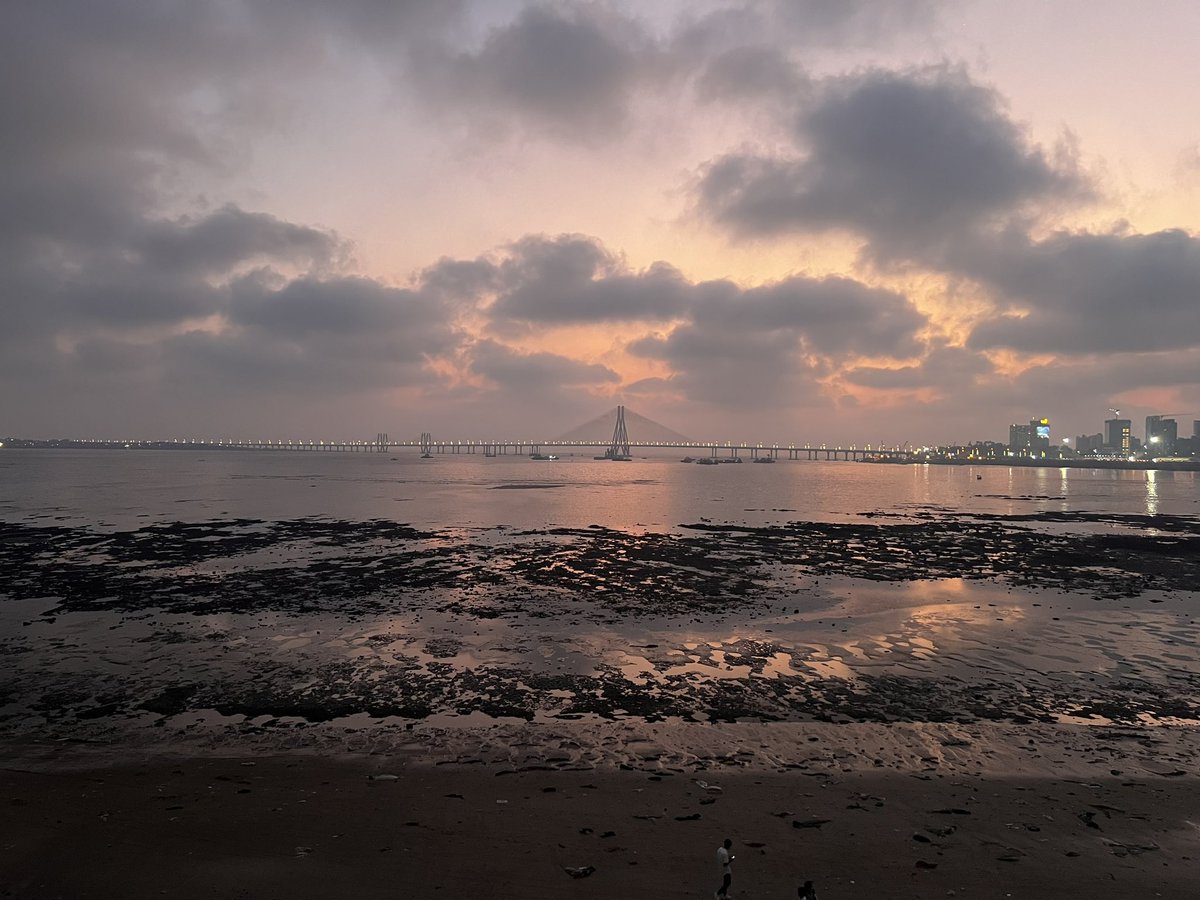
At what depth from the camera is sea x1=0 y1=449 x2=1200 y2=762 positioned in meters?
12.8

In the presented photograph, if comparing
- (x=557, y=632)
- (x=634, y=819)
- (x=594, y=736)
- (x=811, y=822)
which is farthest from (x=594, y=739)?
(x=557, y=632)

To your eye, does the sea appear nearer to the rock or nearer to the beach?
the beach

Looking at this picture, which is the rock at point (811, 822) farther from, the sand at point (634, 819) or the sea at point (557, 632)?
the sea at point (557, 632)

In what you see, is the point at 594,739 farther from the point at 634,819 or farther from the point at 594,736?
the point at 634,819

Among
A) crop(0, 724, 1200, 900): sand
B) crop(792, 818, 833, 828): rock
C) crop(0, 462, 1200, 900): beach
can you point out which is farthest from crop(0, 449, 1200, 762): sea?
crop(792, 818, 833, 828): rock

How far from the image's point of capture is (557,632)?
19.1 m

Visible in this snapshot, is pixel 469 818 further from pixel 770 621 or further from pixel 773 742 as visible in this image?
pixel 770 621

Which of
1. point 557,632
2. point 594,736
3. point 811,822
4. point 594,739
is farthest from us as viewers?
point 557,632

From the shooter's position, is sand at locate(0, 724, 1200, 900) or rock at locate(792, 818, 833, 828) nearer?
sand at locate(0, 724, 1200, 900)

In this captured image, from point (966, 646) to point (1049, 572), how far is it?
611 inches

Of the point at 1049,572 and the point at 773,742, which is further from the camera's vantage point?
the point at 1049,572

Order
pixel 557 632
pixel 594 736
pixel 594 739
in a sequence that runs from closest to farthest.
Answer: pixel 594 739
pixel 594 736
pixel 557 632

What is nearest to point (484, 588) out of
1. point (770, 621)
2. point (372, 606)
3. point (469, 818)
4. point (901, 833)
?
point (372, 606)

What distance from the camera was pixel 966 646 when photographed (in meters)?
17.5
